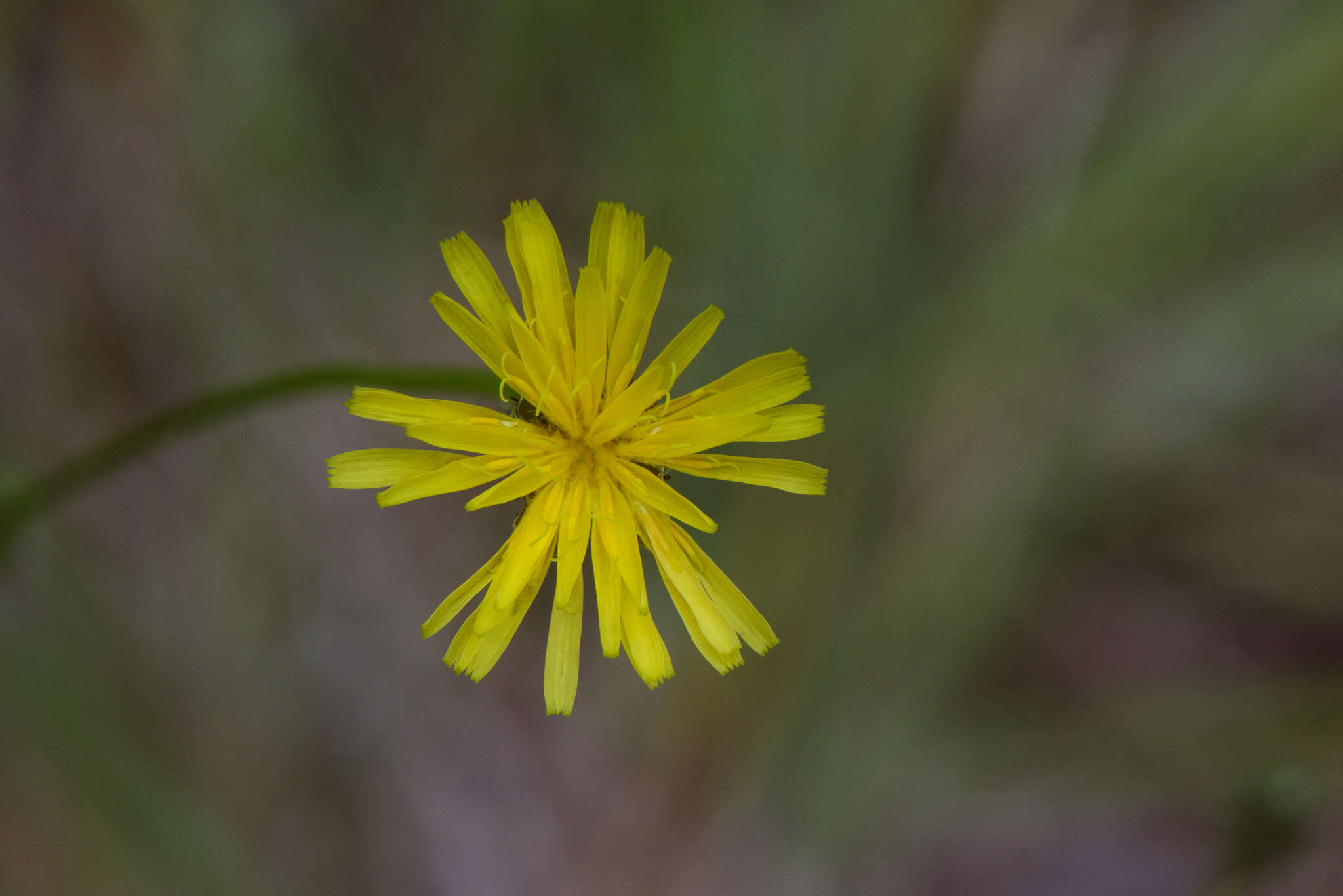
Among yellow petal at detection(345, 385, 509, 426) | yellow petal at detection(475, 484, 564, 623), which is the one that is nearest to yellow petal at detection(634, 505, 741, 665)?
yellow petal at detection(475, 484, 564, 623)

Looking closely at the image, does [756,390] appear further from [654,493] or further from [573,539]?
[573,539]

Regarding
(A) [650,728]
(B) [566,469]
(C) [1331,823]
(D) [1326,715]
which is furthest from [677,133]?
(C) [1331,823]

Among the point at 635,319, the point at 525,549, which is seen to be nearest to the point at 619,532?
the point at 525,549

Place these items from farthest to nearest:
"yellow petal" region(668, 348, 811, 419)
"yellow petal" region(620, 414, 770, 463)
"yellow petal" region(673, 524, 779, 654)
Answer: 1. "yellow petal" region(673, 524, 779, 654)
2. "yellow petal" region(668, 348, 811, 419)
3. "yellow petal" region(620, 414, 770, 463)

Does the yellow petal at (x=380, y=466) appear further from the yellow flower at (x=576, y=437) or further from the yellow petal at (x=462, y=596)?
the yellow petal at (x=462, y=596)

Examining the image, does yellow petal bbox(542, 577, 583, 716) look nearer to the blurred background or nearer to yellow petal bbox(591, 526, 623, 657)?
yellow petal bbox(591, 526, 623, 657)

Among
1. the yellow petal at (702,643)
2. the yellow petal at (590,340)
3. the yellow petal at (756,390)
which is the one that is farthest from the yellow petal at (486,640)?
the yellow petal at (756,390)
